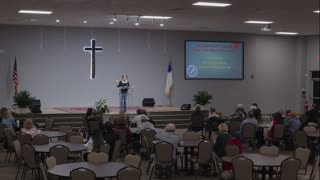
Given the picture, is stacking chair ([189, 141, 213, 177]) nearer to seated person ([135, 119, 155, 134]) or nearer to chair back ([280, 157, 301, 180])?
chair back ([280, 157, 301, 180])

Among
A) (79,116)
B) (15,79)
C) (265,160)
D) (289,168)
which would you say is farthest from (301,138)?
(15,79)

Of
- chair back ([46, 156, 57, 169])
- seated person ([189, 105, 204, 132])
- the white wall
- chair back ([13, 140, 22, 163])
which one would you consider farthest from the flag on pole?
chair back ([46, 156, 57, 169])

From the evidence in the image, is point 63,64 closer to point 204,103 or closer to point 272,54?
point 204,103

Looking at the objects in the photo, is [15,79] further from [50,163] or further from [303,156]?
[303,156]

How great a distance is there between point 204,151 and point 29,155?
3.72m

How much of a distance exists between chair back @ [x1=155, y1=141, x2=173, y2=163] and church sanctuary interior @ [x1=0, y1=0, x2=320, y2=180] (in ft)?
0.08

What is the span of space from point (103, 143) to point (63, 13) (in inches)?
319

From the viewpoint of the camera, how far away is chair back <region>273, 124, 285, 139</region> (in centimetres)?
1552

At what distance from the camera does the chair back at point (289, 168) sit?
8.98 metres

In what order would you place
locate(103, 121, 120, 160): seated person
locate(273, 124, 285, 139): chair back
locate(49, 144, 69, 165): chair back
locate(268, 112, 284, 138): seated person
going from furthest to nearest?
locate(268, 112, 284, 138): seated person < locate(273, 124, 285, 139): chair back < locate(103, 121, 120, 160): seated person < locate(49, 144, 69, 165): chair back

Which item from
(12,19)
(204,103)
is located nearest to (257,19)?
(204,103)

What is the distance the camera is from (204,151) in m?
11.2

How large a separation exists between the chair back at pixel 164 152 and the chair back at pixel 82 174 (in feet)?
11.0

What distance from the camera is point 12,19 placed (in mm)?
20828
